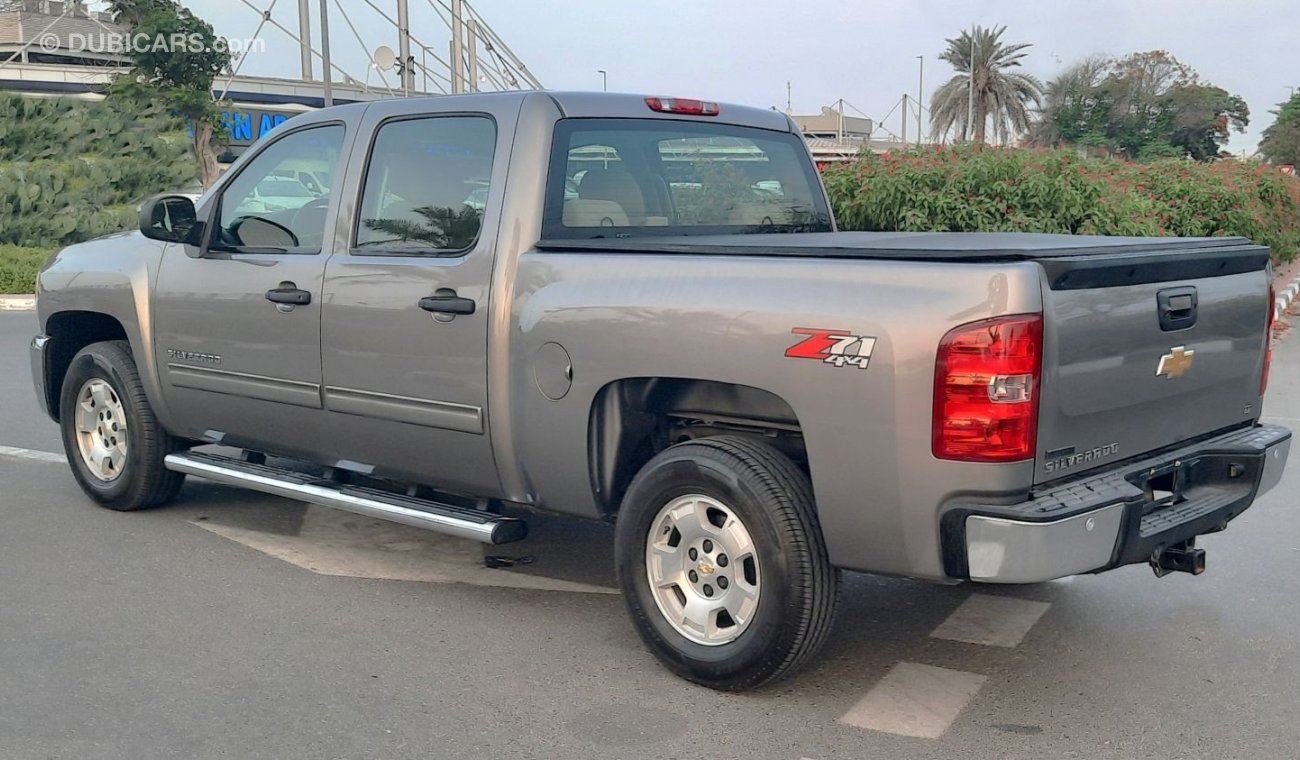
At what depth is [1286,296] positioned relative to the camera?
687 inches

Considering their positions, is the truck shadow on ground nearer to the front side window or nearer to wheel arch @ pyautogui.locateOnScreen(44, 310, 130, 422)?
wheel arch @ pyautogui.locateOnScreen(44, 310, 130, 422)

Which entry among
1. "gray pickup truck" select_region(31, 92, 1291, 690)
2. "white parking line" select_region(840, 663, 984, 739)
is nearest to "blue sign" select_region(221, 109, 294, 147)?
"gray pickup truck" select_region(31, 92, 1291, 690)

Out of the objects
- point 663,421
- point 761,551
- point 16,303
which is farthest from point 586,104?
point 16,303

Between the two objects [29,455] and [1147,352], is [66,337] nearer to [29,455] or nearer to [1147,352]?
[29,455]

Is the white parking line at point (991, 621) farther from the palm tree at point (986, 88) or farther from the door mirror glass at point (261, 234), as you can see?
the palm tree at point (986, 88)

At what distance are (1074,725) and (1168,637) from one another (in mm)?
931

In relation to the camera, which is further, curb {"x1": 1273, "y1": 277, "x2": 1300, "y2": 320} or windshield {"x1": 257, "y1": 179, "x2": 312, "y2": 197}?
curb {"x1": 1273, "y1": 277, "x2": 1300, "y2": 320}

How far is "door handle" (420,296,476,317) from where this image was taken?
15.2ft

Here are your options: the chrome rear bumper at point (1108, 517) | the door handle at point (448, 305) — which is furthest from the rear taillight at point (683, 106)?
the chrome rear bumper at point (1108, 517)

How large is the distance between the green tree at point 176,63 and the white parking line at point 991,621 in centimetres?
2484

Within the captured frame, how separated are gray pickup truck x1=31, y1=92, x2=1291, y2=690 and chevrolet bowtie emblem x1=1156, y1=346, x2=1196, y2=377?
22 mm

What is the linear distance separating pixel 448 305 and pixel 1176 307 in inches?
95.1

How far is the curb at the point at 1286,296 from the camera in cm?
1631

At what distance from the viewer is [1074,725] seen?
389cm
